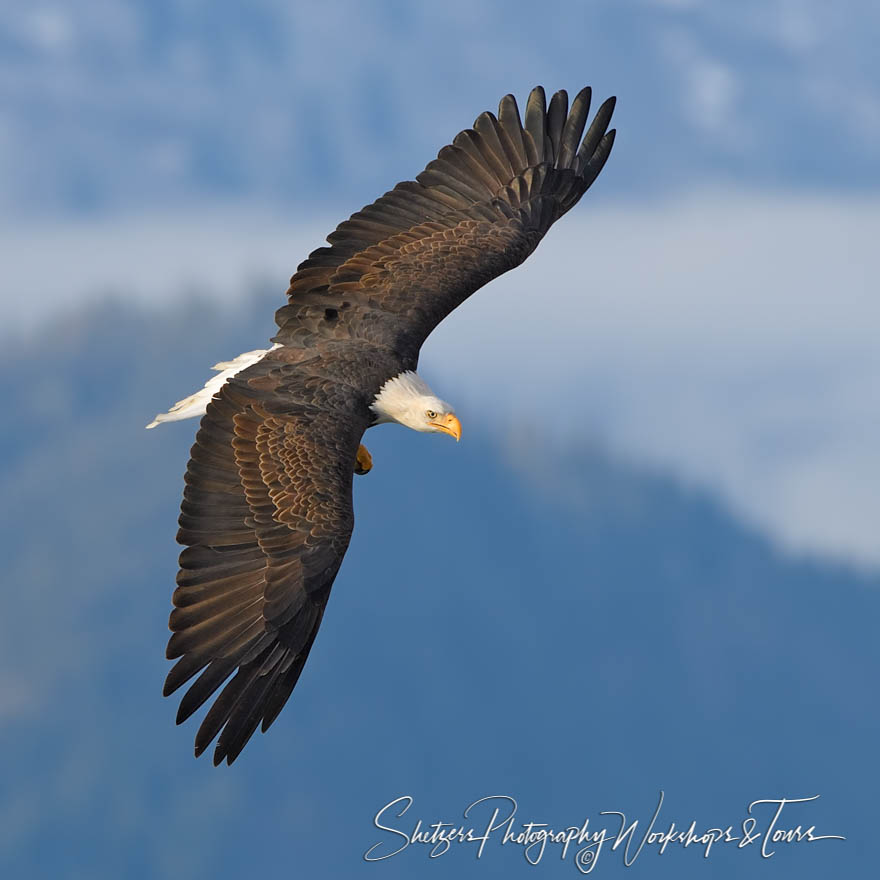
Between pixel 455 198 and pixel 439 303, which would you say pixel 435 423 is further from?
pixel 455 198

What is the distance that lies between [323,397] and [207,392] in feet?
3.27

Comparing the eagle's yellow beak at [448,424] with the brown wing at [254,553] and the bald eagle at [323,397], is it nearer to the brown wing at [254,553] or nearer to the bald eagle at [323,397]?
the bald eagle at [323,397]

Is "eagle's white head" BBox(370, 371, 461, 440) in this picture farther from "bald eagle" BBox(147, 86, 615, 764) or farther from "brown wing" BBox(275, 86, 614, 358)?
"brown wing" BBox(275, 86, 614, 358)

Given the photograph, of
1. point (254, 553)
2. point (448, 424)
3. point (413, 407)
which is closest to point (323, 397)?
point (413, 407)

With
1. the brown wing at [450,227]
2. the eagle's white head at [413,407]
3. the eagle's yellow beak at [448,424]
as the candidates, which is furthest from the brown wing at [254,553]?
the brown wing at [450,227]

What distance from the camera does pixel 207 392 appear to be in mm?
12484

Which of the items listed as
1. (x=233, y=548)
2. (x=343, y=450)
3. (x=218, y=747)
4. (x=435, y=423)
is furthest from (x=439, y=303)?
(x=218, y=747)

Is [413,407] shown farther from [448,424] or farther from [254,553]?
[254,553]

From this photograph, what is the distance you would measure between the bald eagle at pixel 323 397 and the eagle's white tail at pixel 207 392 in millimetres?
18

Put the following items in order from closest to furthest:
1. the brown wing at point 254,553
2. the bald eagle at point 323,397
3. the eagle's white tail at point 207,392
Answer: the brown wing at point 254,553, the bald eagle at point 323,397, the eagle's white tail at point 207,392

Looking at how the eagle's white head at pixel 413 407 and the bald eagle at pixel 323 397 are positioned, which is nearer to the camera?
the bald eagle at pixel 323 397

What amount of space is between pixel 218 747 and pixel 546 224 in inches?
227

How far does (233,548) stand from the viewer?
11.2m

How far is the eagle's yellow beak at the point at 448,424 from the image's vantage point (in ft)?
41.6
